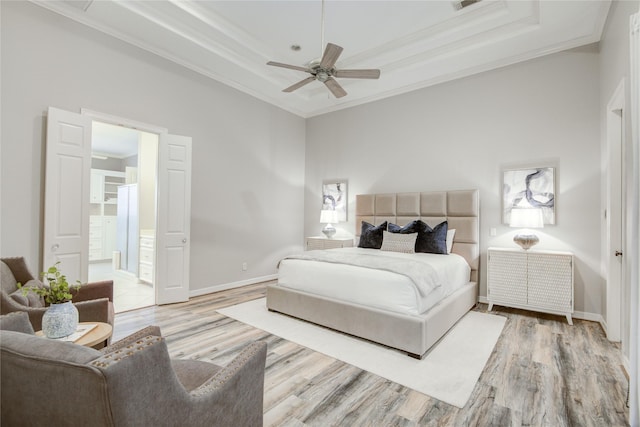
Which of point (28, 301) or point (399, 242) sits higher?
point (399, 242)

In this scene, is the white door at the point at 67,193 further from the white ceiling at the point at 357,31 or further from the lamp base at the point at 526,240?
the lamp base at the point at 526,240

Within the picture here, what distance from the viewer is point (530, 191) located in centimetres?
398

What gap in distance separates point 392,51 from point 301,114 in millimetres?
2610

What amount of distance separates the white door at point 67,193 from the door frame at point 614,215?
18.3 ft

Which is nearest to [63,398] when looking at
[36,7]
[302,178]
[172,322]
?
[172,322]

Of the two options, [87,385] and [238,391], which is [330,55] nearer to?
[238,391]

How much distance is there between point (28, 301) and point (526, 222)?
16.3ft

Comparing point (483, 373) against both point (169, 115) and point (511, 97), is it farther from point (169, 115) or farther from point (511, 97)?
point (169, 115)

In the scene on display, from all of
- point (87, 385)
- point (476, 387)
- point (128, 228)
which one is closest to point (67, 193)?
point (87, 385)

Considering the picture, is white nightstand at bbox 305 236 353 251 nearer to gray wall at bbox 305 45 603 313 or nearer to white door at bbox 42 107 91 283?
gray wall at bbox 305 45 603 313

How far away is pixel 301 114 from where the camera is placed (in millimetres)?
6496

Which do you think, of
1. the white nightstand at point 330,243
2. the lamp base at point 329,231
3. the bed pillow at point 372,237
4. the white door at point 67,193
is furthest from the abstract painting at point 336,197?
the white door at point 67,193

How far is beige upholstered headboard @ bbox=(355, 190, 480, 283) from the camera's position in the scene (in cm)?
430

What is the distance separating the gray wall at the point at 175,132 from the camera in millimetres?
3068
